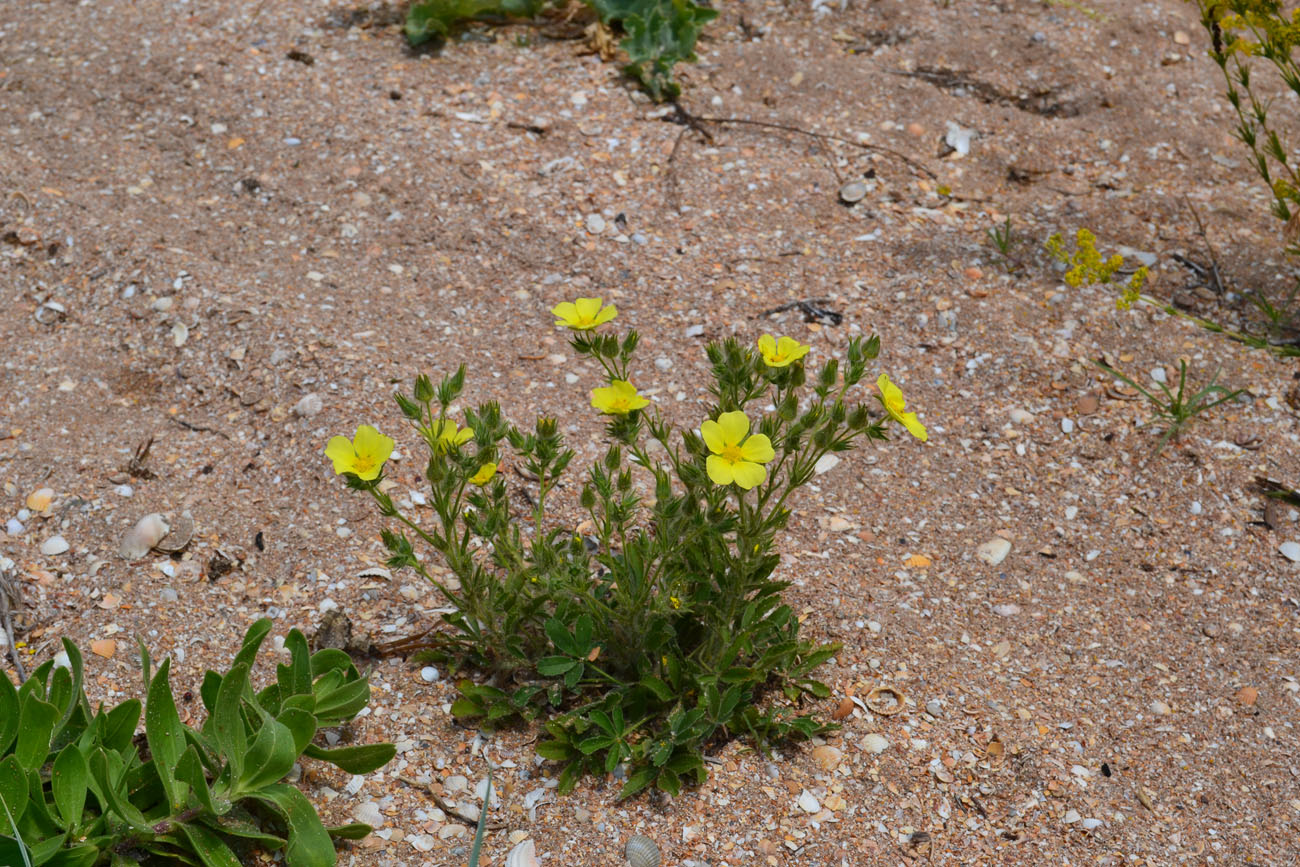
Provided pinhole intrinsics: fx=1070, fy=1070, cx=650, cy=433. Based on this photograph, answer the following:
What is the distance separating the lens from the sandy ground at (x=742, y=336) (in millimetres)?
2062

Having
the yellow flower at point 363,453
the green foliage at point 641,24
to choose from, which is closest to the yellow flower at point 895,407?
the yellow flower at point 363,453

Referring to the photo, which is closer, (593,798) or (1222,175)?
(593,798)

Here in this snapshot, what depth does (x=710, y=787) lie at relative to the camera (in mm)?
2008

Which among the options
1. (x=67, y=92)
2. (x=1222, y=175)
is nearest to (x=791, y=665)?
(x=1222, y=175)

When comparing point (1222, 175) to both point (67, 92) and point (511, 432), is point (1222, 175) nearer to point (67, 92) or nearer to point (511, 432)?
point (511, 432)

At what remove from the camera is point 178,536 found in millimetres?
2410

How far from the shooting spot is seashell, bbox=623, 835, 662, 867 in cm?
187

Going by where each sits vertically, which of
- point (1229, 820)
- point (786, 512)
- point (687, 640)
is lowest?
point (1229, 820)

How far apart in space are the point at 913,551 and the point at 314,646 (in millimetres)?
1360

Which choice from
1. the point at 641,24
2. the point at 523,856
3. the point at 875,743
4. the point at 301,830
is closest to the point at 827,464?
the point at 875,743

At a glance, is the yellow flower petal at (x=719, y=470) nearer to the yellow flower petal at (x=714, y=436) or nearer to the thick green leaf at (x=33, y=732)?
the yellow flower petal at (x=714, y=436)

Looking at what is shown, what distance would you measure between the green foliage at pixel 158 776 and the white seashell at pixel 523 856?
0.26 m

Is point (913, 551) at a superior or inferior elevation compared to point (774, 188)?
inferior

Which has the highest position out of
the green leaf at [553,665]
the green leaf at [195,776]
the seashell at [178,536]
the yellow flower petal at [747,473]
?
the yellow flower petal at [747,473]
